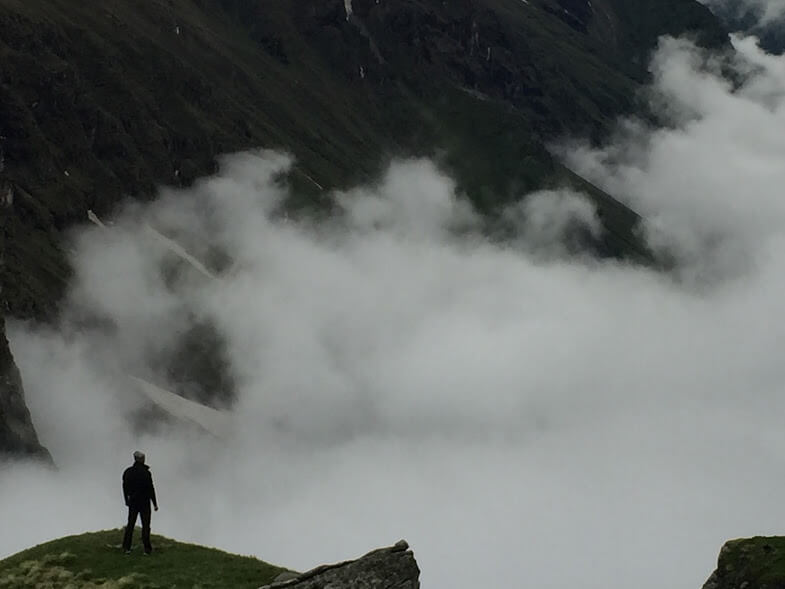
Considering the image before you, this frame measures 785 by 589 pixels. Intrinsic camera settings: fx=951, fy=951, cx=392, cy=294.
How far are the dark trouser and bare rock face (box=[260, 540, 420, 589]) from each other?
25.7 feet

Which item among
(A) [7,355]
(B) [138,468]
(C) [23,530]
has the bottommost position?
(B) [138,468]

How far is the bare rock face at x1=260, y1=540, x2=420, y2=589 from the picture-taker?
38.7 metres

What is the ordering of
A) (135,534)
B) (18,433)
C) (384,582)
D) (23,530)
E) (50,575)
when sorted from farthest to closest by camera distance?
1. (18,433)
2. (23,530)
3. (135,534)
4. (50,575)
5. (384,582)

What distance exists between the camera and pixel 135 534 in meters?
50.8

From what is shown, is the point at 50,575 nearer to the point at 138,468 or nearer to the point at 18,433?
the point at 138,468

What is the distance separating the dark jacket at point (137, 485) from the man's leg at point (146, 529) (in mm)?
290

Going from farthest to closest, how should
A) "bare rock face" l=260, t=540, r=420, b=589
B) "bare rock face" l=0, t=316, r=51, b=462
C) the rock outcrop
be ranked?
"bare rock face" l=0, t=316, r=51, b=462 < the rock outcrop < "bare rock face" l=260, t=540, r=420, b=589

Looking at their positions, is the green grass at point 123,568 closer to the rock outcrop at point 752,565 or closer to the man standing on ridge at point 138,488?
the man standing on ridge at point 138,488

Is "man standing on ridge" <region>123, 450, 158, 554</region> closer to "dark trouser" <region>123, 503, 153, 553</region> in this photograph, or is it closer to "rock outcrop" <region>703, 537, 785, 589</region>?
"dark trouser" <region>123, 503, 153, 553</region>

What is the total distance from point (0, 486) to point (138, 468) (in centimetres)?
14821

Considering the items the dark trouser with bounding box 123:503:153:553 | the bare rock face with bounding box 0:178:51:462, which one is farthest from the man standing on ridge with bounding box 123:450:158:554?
the bare rock face with bounding box 0:178:51:462

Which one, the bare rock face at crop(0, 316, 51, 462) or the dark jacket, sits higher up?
the bare rock face at crop(0, 316, 51, 462)

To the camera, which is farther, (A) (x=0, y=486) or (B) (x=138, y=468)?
(A) (x=0, y=486)

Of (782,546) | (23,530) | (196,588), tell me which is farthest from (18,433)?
(782,546)
